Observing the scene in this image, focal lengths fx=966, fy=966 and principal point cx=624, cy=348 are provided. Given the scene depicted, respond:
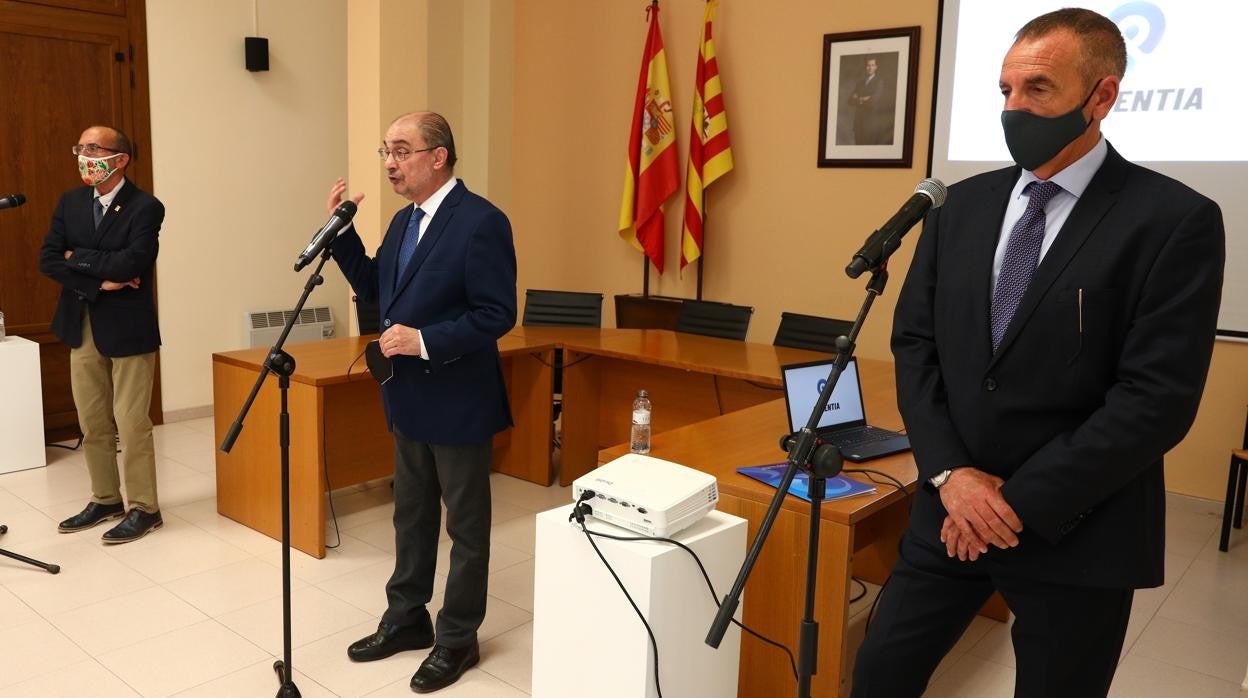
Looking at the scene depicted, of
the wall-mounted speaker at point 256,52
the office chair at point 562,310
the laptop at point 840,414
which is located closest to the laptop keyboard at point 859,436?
the laptop at point 840,414

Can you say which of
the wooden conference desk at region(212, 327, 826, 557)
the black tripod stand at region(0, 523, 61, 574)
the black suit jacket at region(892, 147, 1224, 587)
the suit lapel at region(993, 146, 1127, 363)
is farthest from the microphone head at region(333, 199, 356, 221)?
the black tripod stand at region(0, 523, 61, 574)

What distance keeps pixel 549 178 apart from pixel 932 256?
19.0 feet

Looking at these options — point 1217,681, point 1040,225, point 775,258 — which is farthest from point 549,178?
point 1040,225

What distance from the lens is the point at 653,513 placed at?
2.07m

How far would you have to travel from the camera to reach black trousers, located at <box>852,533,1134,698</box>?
63.8 inches

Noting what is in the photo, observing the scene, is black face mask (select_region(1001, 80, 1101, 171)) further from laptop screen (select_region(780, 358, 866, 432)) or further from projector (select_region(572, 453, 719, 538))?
laptop screen (select_region(780, 358, 866, 432))

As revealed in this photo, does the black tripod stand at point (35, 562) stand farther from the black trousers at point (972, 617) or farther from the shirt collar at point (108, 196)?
the black trousers at point (972, 617)

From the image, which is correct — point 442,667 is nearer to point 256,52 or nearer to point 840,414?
point 840,414

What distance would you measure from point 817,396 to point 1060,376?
54.3 inches

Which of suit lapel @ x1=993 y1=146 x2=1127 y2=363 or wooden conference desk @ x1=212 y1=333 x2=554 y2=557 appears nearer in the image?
suit lapel @ x1=993 y1=146 x2=1127 y2=363

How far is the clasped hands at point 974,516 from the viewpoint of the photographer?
1.60m

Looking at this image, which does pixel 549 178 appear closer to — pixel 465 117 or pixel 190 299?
pixel 465 117

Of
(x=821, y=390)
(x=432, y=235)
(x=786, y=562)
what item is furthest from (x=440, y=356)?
(x=821, y=390)

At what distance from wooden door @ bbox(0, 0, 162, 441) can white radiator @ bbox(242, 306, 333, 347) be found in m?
1.09
